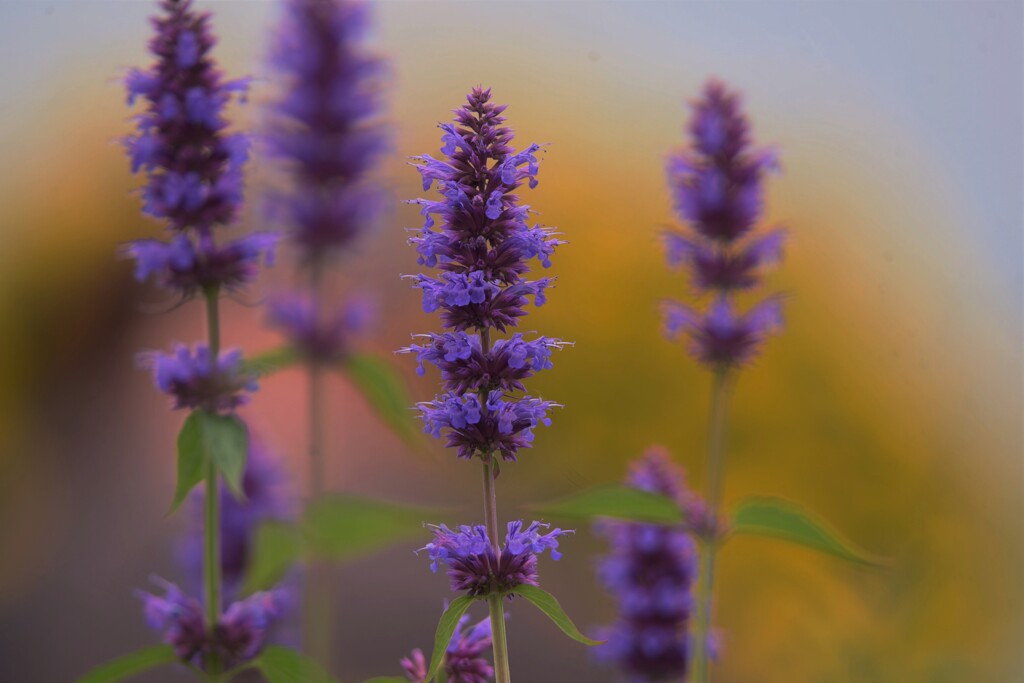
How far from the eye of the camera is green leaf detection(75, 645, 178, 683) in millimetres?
2068

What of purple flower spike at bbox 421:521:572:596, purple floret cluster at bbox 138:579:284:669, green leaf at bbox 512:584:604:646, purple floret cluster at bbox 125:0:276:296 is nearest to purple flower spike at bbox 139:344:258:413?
purple floret cluster at bbox 125:0:276:296

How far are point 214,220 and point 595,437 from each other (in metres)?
4.03

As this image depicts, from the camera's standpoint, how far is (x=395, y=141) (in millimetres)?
3725

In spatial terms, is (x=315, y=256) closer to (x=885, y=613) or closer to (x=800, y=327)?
(x=885, y=613)

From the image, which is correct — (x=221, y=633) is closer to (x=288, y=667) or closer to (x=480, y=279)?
(x=288, y=667)

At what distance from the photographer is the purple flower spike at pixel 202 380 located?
93.4 inches

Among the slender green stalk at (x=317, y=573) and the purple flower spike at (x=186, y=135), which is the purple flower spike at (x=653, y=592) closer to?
the slender green stalk at (x=317, y=573)

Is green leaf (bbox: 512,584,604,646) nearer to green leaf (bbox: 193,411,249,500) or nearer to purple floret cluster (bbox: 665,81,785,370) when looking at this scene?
green leaf (bbox: 193,411,249,500)

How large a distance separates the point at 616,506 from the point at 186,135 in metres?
1.25

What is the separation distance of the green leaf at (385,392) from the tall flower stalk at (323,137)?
27 cm

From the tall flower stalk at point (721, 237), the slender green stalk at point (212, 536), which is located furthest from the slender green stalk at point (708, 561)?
the slender green stalk at point (212, 536)

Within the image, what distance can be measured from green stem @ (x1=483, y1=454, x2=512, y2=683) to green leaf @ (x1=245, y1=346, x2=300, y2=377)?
904mm

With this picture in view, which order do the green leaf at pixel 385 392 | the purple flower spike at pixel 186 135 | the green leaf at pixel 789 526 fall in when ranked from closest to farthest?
1. the green leaf at pixel 789 526
2. the purple flower spike at pixel 186 135
3. the green leaf at pixel 385 392

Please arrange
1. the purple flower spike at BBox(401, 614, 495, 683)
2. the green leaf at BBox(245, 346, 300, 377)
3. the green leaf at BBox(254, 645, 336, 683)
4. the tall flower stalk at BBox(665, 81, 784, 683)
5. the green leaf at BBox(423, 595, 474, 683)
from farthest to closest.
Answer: the tall flower stalk at BBox(665, 81, 784, 683) < the green leaf at BBox(245, 346, 300, 377) < the green leaf at BBox(254, 645, 336, 683) < the purple flower spike at BBox(401, 614, 495, 683) < the green leaf at BBox(423, 595, 474, 683)
